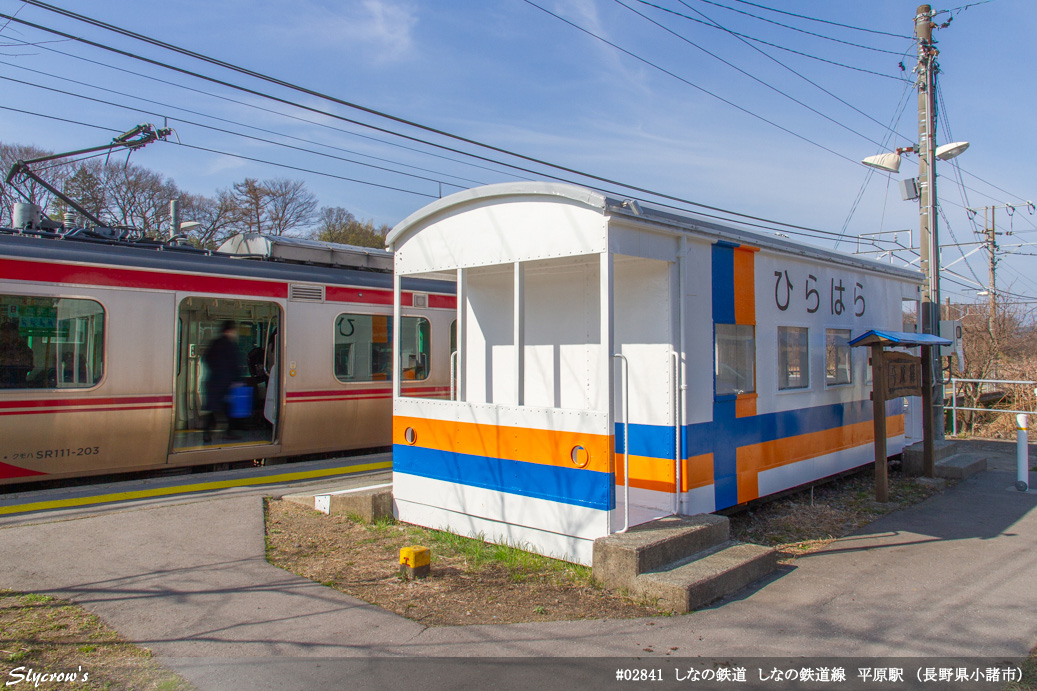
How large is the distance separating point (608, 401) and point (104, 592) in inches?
150

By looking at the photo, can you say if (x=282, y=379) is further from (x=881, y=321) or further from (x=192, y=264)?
(x=881, y=321)

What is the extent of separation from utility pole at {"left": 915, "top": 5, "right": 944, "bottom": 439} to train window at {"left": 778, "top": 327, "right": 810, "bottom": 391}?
498 centimetres

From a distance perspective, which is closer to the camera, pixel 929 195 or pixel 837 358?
pixel 837 358

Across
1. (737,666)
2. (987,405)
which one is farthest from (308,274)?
(987,405)

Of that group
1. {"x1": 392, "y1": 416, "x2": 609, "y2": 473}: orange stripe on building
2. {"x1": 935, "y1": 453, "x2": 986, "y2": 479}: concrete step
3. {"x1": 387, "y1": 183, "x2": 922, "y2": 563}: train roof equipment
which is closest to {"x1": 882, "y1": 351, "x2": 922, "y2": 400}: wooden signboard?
{"x1": 387, "y1": 183, "x2": 922, "y2": 563}: train roof equipment

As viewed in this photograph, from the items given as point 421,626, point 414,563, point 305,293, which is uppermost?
point 305,293

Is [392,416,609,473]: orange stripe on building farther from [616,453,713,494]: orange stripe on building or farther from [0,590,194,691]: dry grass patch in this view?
[0,590,194,691]: dry grass patch

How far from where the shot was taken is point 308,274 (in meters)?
10.1

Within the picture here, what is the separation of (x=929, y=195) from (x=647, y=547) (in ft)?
35.6

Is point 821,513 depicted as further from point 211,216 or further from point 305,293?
point 211,216

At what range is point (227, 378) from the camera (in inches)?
388

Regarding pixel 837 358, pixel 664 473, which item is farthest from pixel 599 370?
pixel 837 358

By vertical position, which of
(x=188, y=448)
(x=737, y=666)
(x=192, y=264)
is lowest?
(x=737, y=666)

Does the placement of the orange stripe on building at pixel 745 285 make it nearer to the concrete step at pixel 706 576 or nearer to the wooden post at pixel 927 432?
the concrete step at pixel 706 576
